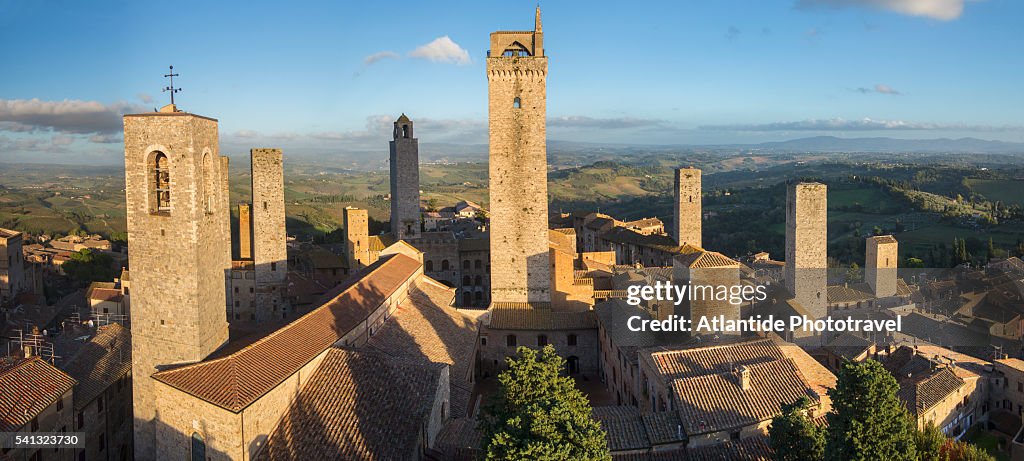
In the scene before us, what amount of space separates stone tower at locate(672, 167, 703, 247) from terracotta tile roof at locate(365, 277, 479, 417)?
19.1m

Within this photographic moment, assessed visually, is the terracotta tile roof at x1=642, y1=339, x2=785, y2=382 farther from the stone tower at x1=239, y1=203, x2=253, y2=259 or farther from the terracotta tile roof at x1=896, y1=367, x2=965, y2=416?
the stone tower at x1=239, y1=203, x2=253, y2=259

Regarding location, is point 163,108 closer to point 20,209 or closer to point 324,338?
point 324,338

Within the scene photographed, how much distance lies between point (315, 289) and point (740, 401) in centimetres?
2131

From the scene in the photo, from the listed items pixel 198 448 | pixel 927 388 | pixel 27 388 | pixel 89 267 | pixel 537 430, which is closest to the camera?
pixel 537 430

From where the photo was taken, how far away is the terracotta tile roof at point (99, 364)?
19.1 metres

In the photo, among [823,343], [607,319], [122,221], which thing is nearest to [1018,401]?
[823,343]

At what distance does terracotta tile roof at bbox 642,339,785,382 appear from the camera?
57.1 ft

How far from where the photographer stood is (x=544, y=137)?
28.9m

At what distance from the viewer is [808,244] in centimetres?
3197

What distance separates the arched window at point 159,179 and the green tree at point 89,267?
1415 inches

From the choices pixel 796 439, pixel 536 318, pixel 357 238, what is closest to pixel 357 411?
pixel 796 439

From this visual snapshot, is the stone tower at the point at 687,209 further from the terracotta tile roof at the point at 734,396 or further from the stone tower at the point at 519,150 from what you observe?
the terracotta tile roof at the point at 734,396

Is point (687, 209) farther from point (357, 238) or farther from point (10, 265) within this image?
point (10, 265)

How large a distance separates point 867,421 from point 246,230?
30.4 metres
